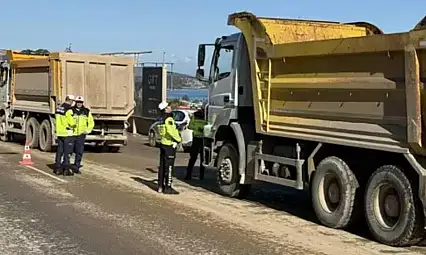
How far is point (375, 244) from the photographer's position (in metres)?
8.91

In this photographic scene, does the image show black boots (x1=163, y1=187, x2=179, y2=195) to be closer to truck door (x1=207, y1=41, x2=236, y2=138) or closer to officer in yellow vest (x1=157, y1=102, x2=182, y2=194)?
officer in yellow vest (x1=157, y1=102, x2=182, y2=194)

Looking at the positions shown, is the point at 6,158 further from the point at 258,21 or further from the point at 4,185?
the point at 258,21

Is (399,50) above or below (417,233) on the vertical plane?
above

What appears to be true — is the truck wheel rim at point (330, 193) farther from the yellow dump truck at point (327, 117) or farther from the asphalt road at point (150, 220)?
the asphalt road at point (150, 220)

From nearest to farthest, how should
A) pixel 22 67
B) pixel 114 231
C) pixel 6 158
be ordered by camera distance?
pixel 114 231
pixel 6 158
pixel 22 67

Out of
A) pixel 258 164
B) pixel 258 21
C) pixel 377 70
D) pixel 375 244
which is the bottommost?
pixel 375 244

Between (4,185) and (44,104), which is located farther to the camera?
(44,104)

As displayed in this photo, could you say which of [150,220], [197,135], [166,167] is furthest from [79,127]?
[150,220]

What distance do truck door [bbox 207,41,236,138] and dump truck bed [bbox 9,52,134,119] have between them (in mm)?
8333

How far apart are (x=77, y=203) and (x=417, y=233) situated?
17.4ft

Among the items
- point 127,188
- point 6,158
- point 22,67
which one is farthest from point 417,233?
point 22,67

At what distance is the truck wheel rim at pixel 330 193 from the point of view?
32.5ft

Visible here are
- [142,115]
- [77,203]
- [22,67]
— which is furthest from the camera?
[142,115]

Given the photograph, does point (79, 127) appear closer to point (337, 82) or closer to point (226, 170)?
point (226, 170)
